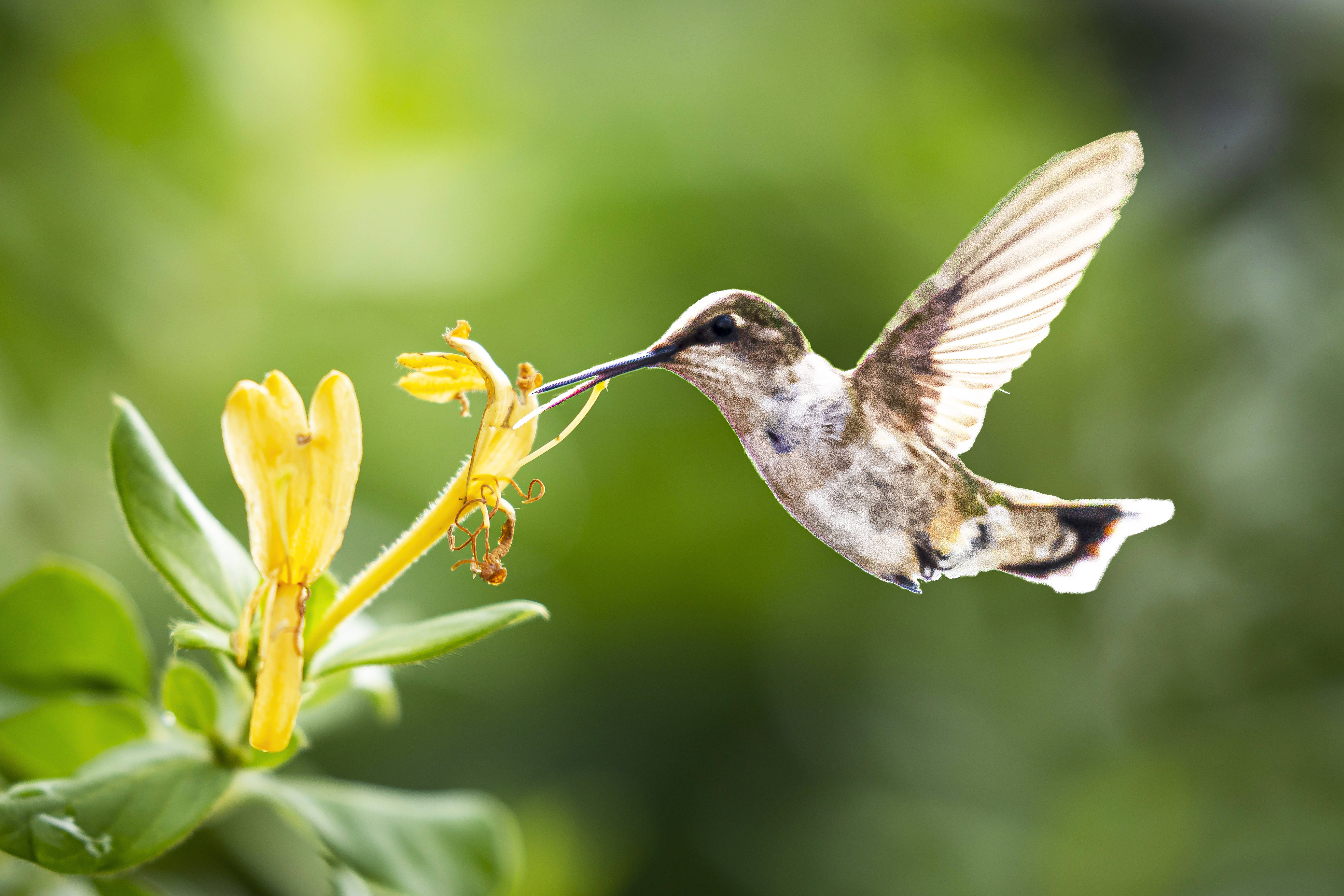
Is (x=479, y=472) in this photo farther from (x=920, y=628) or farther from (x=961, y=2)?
(x=961, y=2)

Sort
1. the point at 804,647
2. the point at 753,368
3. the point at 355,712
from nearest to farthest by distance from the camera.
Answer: the point at 753,368, the point at 355,712, the point at 804,647

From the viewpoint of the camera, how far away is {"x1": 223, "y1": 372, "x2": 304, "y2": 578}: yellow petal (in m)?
0.28

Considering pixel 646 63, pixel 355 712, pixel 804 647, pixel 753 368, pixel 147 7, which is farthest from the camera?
pixel 646 63

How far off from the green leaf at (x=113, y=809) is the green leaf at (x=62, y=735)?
0.38 ft

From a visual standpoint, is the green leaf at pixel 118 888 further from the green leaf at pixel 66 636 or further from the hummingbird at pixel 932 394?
the hummingbird at pixel 932 394

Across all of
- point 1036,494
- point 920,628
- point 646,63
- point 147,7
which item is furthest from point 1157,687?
point 147,7

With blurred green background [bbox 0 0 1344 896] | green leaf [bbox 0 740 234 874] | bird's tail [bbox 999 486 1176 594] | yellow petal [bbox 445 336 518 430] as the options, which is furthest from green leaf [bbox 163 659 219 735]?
blurred green background [bbox 0 0 1344 896]

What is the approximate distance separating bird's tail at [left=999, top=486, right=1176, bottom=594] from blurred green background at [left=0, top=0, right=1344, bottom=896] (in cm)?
83

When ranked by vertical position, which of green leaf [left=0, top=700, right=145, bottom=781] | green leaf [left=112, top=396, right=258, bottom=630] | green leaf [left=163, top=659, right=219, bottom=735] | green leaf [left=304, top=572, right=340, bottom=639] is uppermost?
green leaf [left=112, top=396, right=258, bottom=630]

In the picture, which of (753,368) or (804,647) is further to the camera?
(804,647)

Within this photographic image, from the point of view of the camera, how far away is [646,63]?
58.2 inches

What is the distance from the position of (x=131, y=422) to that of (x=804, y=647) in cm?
103

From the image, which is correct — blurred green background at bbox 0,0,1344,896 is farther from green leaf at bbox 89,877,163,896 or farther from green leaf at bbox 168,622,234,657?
green leaf at bbox 168,622,234,657

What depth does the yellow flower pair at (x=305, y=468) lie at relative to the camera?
29 centimetres
